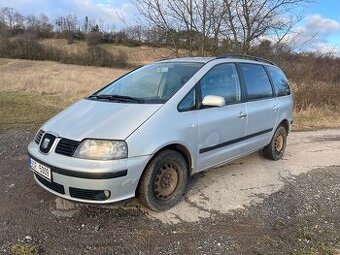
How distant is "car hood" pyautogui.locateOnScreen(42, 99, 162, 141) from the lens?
3.76 metres

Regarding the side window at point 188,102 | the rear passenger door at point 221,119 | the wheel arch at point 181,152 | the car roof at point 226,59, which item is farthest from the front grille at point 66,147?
the car roof at point 226,59

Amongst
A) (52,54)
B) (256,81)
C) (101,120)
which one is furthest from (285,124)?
(52,54)

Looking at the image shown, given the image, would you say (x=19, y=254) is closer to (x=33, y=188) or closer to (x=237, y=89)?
(x=33, y=188)

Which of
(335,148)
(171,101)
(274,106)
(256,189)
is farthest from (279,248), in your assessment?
(335,148)

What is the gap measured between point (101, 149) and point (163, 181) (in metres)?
0.88

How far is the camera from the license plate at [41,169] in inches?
151

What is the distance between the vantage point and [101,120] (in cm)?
394

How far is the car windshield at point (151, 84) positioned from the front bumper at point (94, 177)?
0.91 meters

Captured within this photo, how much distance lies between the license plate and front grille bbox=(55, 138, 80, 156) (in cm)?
23

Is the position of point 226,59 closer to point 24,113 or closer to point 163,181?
point 163,181

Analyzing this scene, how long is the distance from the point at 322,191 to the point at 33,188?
3.79 metres

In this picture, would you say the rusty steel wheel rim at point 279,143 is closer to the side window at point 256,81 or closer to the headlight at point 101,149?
the side window at point 256,81

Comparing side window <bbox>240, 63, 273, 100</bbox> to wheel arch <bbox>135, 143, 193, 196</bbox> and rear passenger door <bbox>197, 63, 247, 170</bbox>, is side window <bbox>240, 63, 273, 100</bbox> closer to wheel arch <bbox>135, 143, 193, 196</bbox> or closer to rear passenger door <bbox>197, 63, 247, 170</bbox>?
rear passenger door <bbox>197, 63, 247, 170</bbox>

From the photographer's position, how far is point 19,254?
3.27m
